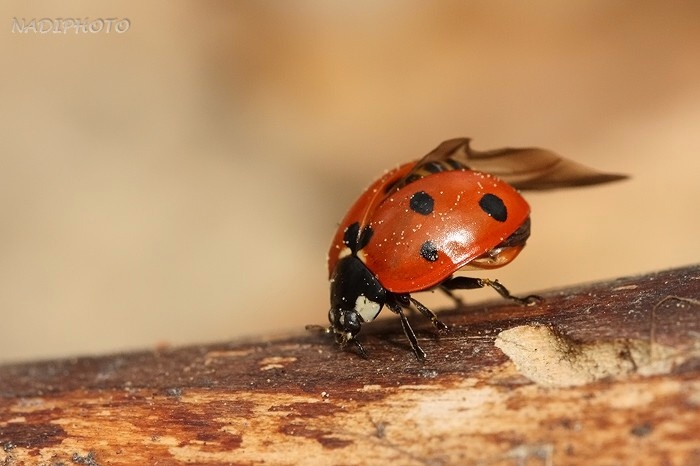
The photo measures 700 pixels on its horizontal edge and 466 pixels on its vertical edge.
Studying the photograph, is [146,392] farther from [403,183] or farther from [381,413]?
[403,183]

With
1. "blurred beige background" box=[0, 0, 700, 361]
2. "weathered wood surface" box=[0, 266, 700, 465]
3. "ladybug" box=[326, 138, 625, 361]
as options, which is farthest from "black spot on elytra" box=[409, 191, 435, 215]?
"blurred beige background" box=[0, 0, 700, 361]

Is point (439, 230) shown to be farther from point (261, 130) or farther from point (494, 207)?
point (261, 130)

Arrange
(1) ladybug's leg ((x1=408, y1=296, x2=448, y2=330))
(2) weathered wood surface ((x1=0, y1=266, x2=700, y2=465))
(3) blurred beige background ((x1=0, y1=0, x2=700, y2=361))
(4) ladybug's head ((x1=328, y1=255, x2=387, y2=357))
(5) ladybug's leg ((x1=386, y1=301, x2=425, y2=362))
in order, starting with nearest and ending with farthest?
1. (2) weathered wood surface ((x1=0, y1=266, x2=700, y2=465))
2. (5) ladybug's leg ((x1=386, y1=301, x2=425, y2=362))
3. (1) ladybug's leg ((x1=408, y1=296, x2=448, y2=330))
4. (4) ladybug's head ((x1=328, y1=255, x2=387, y2=357))
5. (3) blurred beige background ((x1=0, y1=0, x2=700, y2=361))

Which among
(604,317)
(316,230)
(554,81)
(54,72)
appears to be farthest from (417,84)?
(604,317)

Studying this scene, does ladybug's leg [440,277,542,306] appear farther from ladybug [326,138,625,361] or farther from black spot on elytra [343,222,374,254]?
black spot on elytra [343,222,374,254]

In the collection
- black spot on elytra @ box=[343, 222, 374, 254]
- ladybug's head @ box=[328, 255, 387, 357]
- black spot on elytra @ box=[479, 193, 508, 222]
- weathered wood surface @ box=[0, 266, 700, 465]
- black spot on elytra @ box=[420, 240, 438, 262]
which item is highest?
black spot on elytra @ box=[479, 193, 508, 222]

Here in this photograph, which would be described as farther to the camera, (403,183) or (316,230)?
(316,230)
